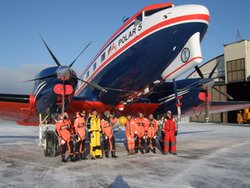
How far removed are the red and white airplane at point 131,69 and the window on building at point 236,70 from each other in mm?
28124

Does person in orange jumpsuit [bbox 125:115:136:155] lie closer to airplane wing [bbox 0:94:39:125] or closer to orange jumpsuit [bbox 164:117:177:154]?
orange jumpsuit [bbox 164:117:177:154]

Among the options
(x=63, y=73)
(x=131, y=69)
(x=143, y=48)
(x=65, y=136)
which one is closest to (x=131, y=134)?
(x=131, y=69)

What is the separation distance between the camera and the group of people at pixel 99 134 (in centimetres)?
1055

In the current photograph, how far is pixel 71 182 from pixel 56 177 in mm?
811

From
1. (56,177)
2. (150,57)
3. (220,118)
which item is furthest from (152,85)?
(220,118)

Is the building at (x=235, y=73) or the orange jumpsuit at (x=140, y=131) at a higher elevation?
the building at (x=235, y=73)

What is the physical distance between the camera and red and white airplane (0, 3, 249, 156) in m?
10.1

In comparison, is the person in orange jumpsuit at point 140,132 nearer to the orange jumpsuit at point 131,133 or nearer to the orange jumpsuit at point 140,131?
the orange jumpsuit at point 140,131

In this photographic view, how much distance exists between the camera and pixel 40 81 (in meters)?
12.0

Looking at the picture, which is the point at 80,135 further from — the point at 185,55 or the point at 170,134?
the point at 185,55

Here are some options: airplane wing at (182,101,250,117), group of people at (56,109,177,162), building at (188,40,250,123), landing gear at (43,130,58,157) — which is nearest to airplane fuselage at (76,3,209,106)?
group of people at (56,109,177,162)

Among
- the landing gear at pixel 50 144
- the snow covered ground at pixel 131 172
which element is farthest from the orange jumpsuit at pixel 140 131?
the landing gear at pixel 50 144

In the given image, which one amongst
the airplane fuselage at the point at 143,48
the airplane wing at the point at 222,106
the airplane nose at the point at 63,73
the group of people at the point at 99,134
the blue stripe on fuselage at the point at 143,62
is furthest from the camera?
the airplane wing at the point at 222,106

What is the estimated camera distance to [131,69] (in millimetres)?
11602
